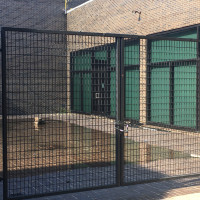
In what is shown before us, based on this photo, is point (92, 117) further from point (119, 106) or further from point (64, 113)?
point (64, 113)

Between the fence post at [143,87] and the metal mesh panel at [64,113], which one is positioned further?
the fence post at [143,87]

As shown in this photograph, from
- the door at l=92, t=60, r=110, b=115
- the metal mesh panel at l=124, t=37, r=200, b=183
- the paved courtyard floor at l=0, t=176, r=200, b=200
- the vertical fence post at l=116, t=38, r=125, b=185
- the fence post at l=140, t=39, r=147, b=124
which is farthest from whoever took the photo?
the metal mesh panel at l=124, t=37, r=200, b=183

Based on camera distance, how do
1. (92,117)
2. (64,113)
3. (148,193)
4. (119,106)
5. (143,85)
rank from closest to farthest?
(148,193) < (119,106) < (92,117) < (64,113) < (143,85)

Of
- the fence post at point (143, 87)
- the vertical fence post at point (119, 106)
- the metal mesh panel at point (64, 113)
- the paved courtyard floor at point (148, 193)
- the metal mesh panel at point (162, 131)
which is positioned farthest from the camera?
the metal mesh panel at point (162, 131)

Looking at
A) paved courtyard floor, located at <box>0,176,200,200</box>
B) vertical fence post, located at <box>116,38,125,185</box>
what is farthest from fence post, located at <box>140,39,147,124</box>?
paved courtyard floor, located at <box>0,176,200,200</box>

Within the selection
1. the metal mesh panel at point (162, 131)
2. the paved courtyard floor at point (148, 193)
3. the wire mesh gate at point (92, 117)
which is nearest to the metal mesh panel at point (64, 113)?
the wire mesh gate at point (92, 117)

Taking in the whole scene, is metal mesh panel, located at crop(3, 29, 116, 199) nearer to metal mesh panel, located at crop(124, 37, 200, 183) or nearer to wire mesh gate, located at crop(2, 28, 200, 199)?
wire mesh gate, located at crop(2, 28, 200, 199)

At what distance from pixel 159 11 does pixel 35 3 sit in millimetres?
11222

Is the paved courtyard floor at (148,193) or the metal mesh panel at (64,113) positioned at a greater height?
the metal mesh panel at (64,113)

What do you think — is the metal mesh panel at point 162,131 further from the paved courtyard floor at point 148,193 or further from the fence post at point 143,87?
the paved courtyard floor at point 148,193

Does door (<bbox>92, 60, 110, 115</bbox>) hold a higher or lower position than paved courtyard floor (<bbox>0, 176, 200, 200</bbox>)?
higher

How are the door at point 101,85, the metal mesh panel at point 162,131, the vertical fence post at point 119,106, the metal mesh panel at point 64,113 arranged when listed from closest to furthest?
the metal mesh panel at point 64,113
the door at point 101,85
the vertical fence post at point 119,106
the metal mesh panel at point 162,131

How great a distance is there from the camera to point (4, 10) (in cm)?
2169

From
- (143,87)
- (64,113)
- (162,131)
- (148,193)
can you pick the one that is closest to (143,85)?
(143,87)
